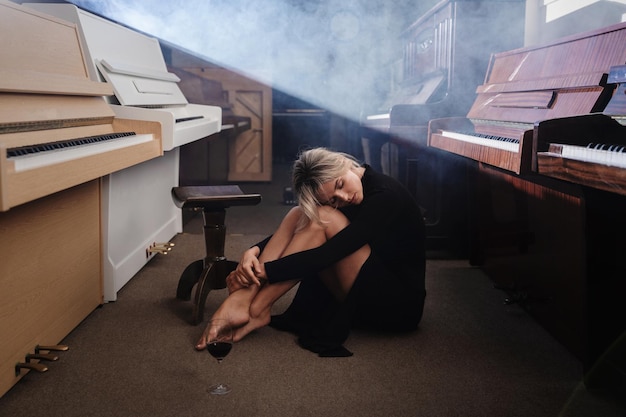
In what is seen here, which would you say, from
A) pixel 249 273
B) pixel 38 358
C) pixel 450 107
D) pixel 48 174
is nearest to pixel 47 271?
pixel 38 358

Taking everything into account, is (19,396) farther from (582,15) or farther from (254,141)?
(254,141)

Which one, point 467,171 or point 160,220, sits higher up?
point 467,171

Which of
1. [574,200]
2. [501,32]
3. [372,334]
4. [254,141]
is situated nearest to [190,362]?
[372,334]

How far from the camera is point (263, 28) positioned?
738 cm

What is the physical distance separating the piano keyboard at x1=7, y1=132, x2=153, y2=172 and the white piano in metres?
0.23

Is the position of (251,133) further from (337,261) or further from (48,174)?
(48,174)

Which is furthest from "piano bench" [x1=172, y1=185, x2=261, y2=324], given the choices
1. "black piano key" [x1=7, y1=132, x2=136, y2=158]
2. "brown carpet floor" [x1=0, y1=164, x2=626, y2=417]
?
"black piano key" [x1=7, y1=132, x2=136, y2=158]

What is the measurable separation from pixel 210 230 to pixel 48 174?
1.04 m

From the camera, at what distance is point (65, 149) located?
2.04m

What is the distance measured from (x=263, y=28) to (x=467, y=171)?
452 centimetres

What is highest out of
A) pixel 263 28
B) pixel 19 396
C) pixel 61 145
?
pixel 263 28

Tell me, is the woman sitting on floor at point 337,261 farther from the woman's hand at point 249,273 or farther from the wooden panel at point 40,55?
the wooden panel at point 40,55

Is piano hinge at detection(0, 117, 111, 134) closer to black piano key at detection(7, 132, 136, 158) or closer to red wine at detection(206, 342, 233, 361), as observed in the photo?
black piano key at detection(7, 132, 136, 158)

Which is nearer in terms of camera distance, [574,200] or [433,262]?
[574,200]
